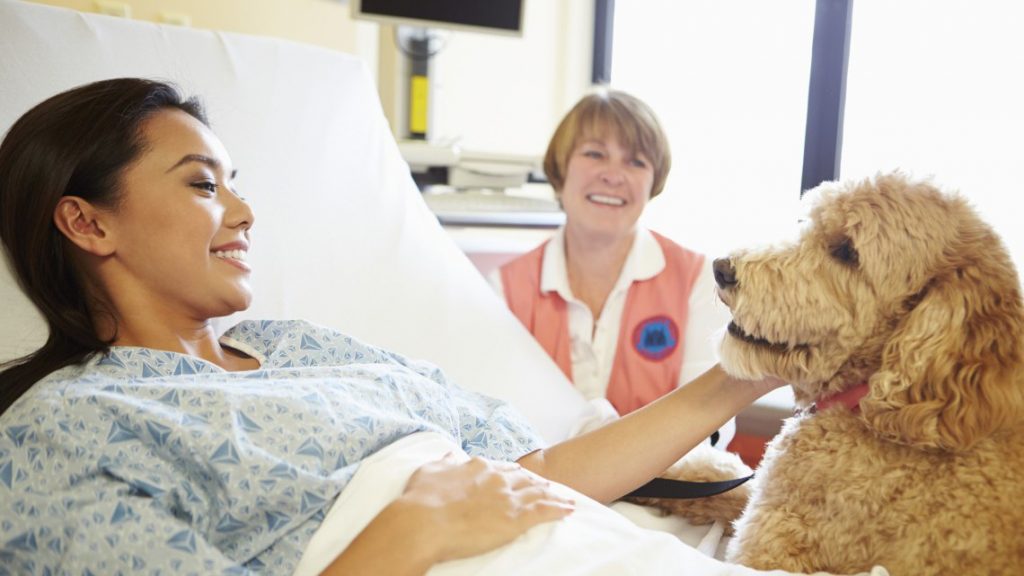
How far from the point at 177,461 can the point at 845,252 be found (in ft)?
3.02

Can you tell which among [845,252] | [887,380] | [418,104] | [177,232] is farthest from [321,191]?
[418,104]

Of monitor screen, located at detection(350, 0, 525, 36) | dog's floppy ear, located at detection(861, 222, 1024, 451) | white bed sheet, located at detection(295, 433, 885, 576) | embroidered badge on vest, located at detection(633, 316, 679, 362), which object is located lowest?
embroidered badge on vest, located at detection(633, 316, 679, 362)

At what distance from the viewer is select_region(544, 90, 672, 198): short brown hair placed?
2271 millimetres

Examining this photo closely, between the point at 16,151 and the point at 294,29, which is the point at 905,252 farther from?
the point at 294,29

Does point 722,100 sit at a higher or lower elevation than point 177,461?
higher

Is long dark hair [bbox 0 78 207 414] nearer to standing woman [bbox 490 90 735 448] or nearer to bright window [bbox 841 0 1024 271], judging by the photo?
standing woman [bbox 490 90 735 448]

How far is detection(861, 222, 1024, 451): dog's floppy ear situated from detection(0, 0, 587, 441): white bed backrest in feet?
2.34

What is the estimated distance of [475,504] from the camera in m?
1.03

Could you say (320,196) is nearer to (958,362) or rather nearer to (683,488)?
(683,488)

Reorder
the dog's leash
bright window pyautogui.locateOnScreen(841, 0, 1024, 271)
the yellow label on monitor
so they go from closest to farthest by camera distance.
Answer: the dog's leash < the yellow label on monitor < bright window pyautogui.locateOnScreen(841, 0, 1024, 271)

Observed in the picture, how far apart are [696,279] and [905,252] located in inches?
41.5

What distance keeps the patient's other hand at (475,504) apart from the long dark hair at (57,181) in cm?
50

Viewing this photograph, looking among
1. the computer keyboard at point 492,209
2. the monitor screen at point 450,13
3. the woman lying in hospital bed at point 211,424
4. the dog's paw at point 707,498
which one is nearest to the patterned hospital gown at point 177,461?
the woman lying in hospital bed at point 211,424

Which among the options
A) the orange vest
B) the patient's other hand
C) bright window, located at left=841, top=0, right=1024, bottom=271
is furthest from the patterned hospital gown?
bright window, located at left=841, top=0, right=1024, bottom=271
